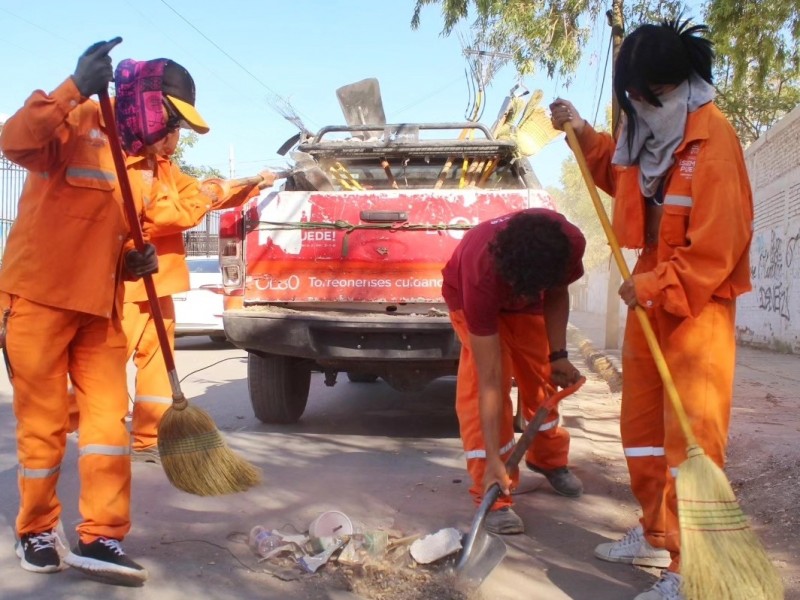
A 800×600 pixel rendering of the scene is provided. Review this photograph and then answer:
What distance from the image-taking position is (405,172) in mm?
6898

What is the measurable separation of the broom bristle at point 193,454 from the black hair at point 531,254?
4.80 ft

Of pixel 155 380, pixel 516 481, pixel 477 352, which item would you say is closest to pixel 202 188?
pixel 155 380

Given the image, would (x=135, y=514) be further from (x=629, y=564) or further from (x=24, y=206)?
(x=629, y=564)

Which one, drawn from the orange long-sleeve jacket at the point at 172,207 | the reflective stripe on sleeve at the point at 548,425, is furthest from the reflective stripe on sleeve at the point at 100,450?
the reflective stripe on sleeve at the point at 548,425

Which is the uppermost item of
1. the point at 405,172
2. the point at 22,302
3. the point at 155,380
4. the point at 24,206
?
the point at 405,172

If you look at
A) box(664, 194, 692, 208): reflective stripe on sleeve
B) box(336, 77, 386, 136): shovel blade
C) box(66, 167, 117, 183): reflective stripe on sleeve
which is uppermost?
box(336, 77, 386, 136): shovel blade

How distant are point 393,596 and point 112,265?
159 centimetres

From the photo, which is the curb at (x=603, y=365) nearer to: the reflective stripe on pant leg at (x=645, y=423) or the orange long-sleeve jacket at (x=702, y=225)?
the reflective stripe on pant leg at (x=645, y=423)

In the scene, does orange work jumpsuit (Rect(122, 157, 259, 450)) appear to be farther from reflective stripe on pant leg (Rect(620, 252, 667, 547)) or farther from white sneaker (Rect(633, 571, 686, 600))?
white sneaker (Rect(633, 571, 686, 600))

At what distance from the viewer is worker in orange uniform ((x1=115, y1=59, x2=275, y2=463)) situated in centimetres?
337

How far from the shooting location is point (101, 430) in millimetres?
3080

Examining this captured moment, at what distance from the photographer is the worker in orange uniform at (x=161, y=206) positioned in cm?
337

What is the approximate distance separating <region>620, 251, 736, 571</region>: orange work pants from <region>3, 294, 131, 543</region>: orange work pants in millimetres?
1929

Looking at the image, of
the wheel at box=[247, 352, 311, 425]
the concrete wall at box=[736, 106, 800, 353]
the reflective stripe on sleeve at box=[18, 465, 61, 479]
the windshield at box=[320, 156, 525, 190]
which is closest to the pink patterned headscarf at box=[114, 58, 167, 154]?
the reflective stripe on sleeve at box=[18, 465, 61, 479]
